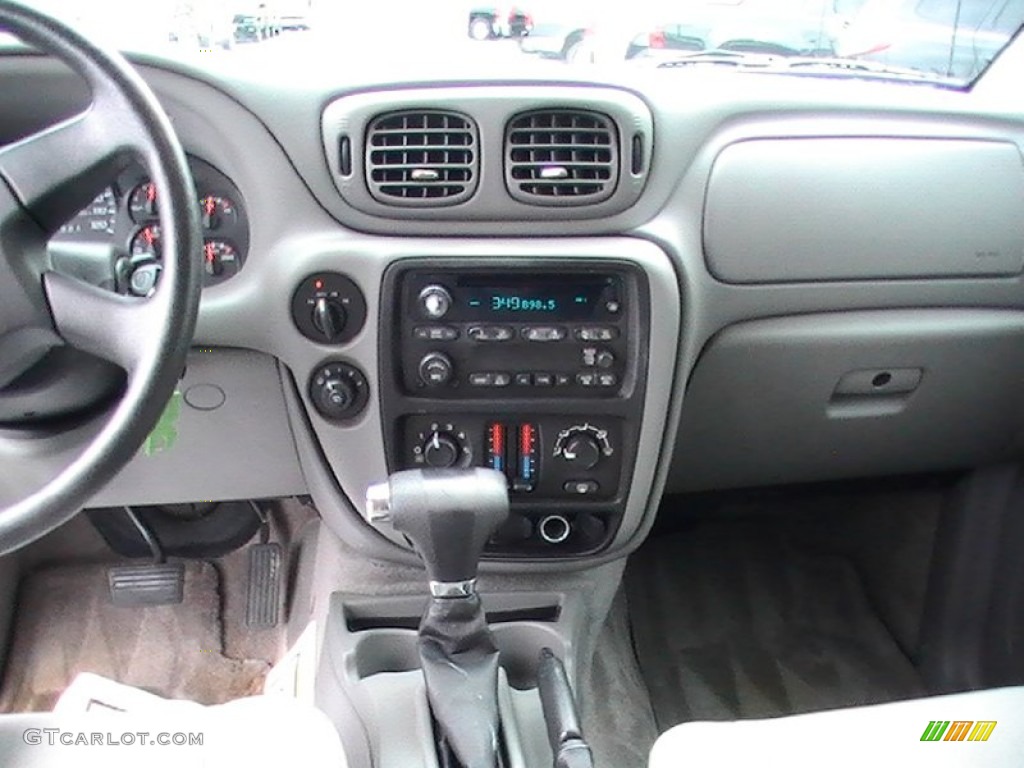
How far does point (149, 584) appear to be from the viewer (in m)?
1.92

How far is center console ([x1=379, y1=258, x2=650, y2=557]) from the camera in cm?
137

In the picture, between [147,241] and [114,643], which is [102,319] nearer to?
[147,241]

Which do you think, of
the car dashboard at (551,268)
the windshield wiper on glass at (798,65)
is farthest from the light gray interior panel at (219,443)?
the windshield wiper on glass at (798,65)

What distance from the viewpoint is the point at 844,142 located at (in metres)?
1.45

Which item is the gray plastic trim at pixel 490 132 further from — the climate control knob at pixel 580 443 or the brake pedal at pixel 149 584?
the brake pedal at pixel 149 584

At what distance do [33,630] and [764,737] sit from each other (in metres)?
1.29

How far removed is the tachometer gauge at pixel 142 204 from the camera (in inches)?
Answer: 53.5

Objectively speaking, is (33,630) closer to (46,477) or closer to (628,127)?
(46,477)

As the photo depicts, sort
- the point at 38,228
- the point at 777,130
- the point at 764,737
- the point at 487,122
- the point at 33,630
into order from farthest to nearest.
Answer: the point at 33,630 → the point at 777,130 → the point at 487,122 → the point at 764,737 → the point at 38,228

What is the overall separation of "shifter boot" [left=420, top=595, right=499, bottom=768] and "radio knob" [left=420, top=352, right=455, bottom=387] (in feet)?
0.86

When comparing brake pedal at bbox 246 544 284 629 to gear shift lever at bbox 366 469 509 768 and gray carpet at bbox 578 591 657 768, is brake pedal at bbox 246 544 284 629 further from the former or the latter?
gear shift lever at bbox 366 469 509 768

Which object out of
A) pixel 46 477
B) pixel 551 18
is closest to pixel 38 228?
pixel 46 477

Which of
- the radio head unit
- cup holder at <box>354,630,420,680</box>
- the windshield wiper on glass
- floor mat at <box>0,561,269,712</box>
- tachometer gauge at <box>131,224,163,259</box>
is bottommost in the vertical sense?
floor mat at <box>0,561,269,712</box>

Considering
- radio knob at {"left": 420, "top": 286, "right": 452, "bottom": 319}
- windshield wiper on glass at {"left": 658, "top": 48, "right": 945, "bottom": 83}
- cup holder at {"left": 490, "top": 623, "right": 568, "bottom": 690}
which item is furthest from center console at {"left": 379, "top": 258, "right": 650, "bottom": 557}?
windshield wiper on glass at {"left": 658, "top": 48, "right": 945, "bottom": 83}
